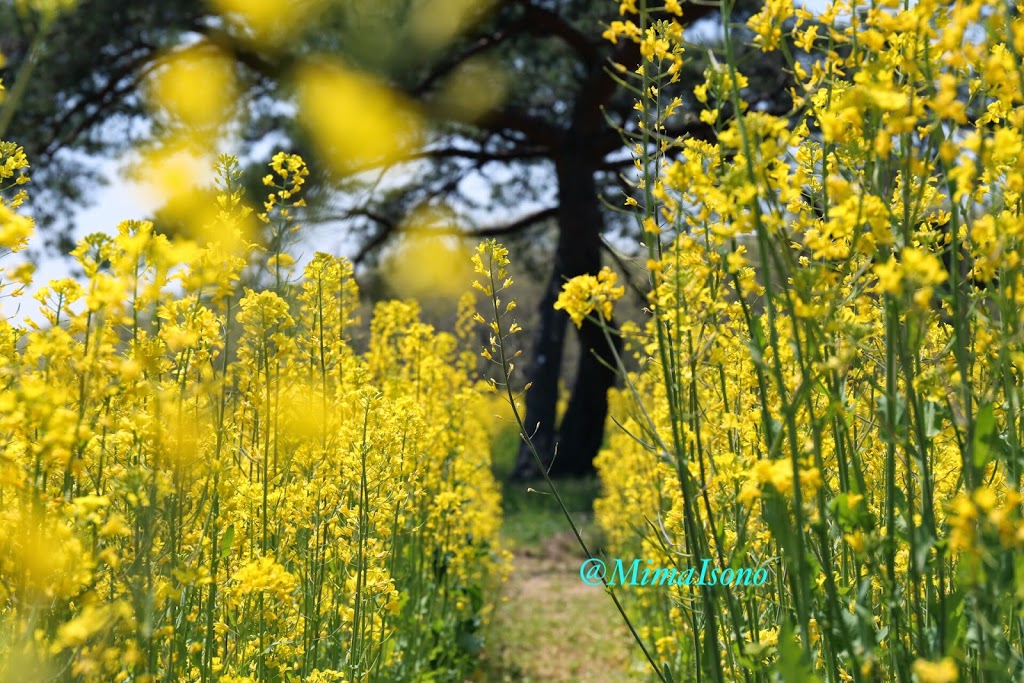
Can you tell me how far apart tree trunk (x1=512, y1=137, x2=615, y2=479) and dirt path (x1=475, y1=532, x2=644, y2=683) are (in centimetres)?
479

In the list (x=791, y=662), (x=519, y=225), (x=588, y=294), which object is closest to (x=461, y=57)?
(x=519, y=225)

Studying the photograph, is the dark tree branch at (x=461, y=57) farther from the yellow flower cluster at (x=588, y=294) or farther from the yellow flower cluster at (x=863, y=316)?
the yellow flower cluster at (x=588, y=294)

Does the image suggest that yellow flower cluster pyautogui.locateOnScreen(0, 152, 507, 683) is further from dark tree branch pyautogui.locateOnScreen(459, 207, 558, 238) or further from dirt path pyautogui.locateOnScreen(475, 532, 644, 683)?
dark tree branch pyautogui.locateOnScreen(459, 207, 558, 238)

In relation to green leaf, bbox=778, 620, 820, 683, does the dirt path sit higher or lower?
lower

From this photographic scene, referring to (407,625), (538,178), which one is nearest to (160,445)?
(407,625)

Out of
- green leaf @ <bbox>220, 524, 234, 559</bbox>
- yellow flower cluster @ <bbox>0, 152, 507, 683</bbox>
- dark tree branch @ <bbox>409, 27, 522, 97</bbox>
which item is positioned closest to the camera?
yellow flower cluster @ <bbox>0, 152, 507, 683</bbox>

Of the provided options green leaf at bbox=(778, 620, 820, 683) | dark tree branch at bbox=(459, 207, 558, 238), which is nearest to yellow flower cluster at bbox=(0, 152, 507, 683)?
green leaf at bbox=(778, 620, 820, 683)

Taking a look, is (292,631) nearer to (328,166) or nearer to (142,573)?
(142,573)

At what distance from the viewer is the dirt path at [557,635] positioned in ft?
18.3

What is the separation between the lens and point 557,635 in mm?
6602

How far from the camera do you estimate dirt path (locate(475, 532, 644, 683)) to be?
558cm

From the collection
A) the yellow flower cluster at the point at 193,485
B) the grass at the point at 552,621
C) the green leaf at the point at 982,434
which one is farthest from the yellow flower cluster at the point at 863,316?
the grass at the point at 552,621

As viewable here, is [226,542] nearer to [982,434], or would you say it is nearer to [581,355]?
[982,434]

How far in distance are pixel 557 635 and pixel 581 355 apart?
855 centimetres
